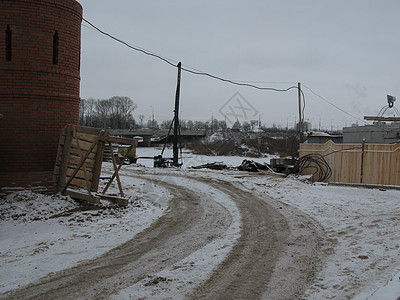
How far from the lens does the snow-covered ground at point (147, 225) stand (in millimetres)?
4719

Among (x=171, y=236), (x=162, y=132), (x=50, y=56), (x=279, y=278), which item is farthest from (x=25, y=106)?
(x=162, y=132)

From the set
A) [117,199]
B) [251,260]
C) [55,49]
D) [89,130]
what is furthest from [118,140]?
[251,260]

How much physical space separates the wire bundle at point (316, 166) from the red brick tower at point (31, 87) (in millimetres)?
11466

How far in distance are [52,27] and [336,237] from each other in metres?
8.81

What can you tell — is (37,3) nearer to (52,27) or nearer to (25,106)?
(52,27)

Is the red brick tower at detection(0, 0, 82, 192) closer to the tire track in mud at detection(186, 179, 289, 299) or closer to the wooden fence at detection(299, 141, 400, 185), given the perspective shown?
the tire track in mud at detection(186, 179, 289, 299)

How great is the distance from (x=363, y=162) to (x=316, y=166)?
81.5 inches

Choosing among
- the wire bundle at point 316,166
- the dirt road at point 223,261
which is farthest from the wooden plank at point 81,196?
the wire bundle at point 316,166

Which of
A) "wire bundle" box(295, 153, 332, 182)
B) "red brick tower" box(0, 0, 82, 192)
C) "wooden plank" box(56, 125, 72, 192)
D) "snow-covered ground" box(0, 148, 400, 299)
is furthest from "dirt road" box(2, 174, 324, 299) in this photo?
"wire bundle" box(295, 153, 332, 182)

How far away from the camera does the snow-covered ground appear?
4.72 metres

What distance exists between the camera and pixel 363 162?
14844 millimetres

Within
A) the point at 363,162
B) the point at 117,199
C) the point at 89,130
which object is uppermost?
the point at 89,130

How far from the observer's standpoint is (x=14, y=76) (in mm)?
8602

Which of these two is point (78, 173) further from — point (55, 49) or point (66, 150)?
point (55, 49)
